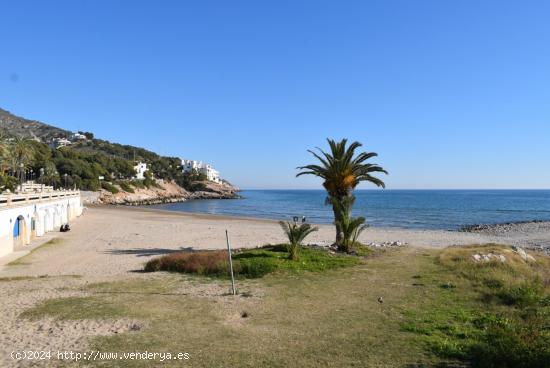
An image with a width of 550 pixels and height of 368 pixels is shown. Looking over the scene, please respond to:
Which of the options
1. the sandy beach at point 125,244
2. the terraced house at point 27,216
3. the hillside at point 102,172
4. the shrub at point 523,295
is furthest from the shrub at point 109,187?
the shrub at point 523,295

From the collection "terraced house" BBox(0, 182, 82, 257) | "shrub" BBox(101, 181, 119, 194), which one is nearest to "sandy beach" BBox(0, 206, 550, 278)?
"terraced house" BBox(0, 182, 82, 257)

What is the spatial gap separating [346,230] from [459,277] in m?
8.00

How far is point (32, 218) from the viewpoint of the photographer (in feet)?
87.9

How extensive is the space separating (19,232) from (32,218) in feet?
11.2

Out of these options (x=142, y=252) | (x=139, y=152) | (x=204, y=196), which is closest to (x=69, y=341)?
(x=142, y=252)

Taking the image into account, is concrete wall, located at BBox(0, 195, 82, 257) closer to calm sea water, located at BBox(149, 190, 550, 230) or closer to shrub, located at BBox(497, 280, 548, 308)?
shrub, located at BBox(497, 280, 548, 308)

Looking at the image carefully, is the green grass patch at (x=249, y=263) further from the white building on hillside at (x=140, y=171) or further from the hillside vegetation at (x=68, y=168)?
the white building on hillside at (x=140, y=171)

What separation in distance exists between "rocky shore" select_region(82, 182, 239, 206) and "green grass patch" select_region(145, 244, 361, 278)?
7156 cm

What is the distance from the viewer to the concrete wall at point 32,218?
20.7 meters

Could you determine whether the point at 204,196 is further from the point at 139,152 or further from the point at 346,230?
the point at 346,230

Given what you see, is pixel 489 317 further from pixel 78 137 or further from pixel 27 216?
pixel 78 137

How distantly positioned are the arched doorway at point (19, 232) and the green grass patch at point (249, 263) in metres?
10.9

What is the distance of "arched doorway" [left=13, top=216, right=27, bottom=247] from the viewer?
74.5 ft

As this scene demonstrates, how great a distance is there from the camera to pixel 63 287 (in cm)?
1343
